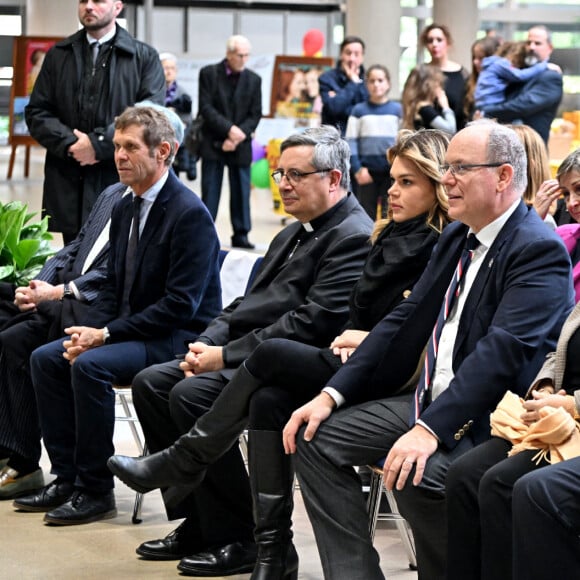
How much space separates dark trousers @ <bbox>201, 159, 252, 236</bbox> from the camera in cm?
1123

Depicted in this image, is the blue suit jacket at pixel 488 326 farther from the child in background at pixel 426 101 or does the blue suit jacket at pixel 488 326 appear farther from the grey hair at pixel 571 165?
the child in background at pixel 426 101

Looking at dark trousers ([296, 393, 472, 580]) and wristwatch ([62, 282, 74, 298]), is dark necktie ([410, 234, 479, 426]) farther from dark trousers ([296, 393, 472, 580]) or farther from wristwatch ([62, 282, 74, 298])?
wristwatch ([62, 282, 74, 298])

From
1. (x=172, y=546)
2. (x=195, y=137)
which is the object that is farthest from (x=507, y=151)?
(x=195, y=137)

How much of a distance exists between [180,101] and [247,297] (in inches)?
354

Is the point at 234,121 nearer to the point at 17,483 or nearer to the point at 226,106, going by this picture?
the point at 226,106

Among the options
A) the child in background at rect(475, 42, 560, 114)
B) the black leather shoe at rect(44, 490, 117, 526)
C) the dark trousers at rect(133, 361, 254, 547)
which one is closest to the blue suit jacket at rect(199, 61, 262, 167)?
the child in background at rect(475, 42, 560, 114)

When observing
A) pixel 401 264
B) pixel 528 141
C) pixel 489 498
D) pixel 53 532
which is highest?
pixel 528 141

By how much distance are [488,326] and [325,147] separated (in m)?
1.11

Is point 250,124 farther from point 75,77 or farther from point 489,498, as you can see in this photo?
point 489,498

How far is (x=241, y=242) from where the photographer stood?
1123 cm

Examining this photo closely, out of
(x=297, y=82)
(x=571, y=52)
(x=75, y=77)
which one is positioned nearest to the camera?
(x=75, y=77)

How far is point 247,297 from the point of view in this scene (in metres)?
4.45

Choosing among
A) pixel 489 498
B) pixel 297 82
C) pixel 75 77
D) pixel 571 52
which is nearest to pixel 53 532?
pixel 489 498

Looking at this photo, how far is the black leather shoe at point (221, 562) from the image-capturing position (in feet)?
13.4
